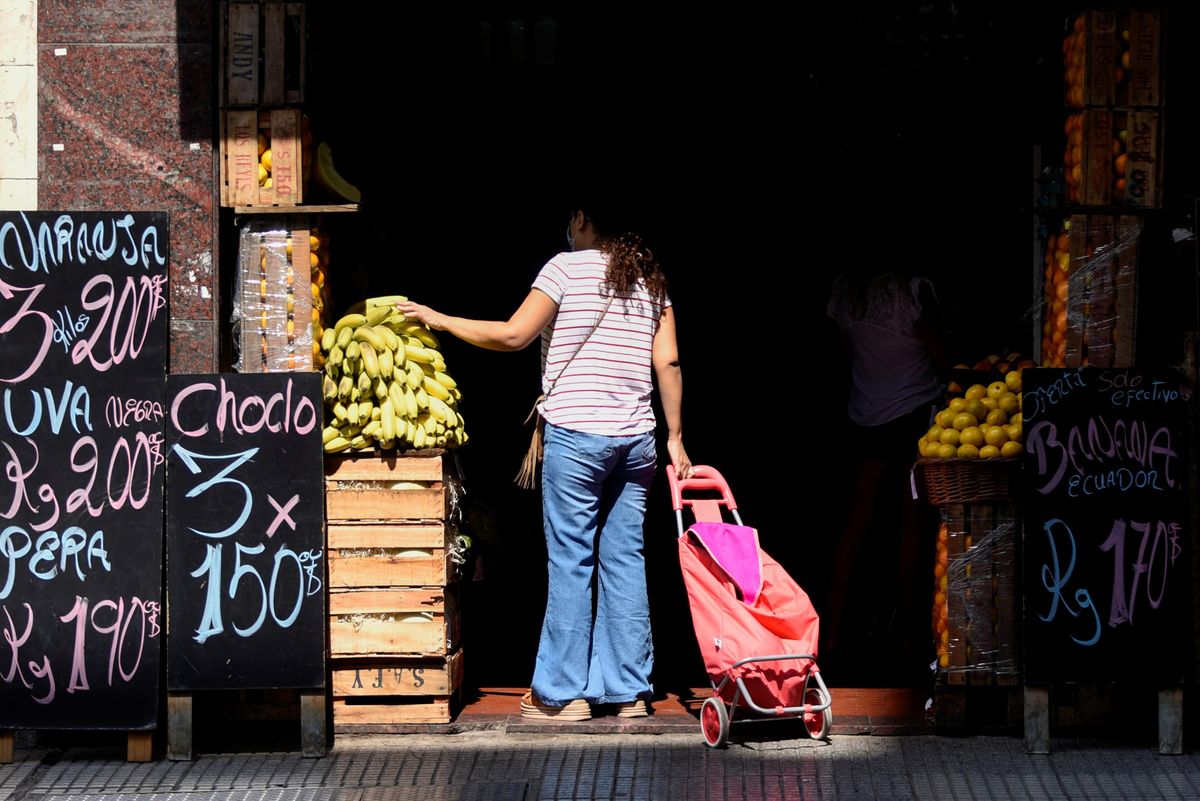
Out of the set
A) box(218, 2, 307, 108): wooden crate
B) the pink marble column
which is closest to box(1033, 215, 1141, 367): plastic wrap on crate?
box(218, 2, 307, 108): wooden crate

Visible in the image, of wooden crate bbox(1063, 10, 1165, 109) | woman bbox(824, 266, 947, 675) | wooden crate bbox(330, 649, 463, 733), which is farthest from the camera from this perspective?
woman bbox(824, 266, 947, 675)

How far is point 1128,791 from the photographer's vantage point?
5551 mm

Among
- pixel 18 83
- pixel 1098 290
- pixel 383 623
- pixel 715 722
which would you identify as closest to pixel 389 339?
pixel 383 623

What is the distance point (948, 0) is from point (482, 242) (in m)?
2.97

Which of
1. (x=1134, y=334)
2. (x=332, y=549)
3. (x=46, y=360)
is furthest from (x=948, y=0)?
(x=46, y=360)

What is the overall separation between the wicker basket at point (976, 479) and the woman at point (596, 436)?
3.40ft

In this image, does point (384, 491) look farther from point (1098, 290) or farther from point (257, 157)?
point (1098, 290)

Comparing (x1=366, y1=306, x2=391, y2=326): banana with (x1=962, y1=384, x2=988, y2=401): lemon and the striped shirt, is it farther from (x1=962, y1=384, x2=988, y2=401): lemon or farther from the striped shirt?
(x1=962, y1=384, x2=988, y2=401): lemon

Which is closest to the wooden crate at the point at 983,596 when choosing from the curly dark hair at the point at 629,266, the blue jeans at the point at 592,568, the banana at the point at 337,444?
the blue jeans at the point at 592,568

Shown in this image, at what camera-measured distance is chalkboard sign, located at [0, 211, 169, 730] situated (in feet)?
19.5

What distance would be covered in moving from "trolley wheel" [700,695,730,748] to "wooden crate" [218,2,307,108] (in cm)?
290

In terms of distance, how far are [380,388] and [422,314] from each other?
14.3 inches

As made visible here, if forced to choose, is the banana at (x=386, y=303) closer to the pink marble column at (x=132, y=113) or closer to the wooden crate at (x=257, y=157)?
the wooden crate at (x=257, y=157)

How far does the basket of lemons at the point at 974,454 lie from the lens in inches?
241
